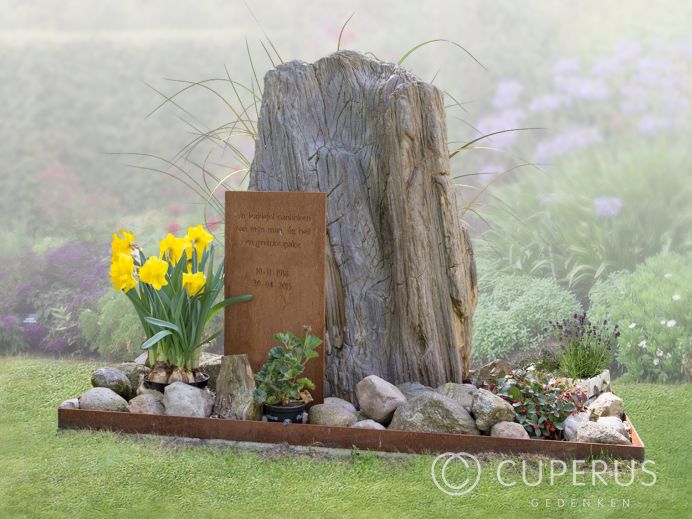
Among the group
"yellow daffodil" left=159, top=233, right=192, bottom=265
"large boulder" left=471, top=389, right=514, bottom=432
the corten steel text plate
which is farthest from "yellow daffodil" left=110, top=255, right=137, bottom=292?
"large boulder" left=471, top=389, right=514, bottom=432

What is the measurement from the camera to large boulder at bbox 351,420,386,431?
4.63 meters

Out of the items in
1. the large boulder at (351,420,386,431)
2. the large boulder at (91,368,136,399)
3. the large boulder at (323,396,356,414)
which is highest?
the large boulder at (91,368,136,399)

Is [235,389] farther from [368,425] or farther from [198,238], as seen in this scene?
[198,238]

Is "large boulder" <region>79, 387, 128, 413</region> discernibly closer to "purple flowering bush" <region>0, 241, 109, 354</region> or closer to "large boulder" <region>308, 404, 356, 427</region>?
"large boulder" <region>308, 404, 356, 427</region>

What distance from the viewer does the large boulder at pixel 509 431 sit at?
4.54 metres

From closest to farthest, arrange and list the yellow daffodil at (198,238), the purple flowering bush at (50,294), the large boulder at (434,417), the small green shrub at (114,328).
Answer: the large boulder at (434,417) < the yellow daffodil at (198,238) < the small green shrub at (114,328) < the purple flowering bush at (50,294)

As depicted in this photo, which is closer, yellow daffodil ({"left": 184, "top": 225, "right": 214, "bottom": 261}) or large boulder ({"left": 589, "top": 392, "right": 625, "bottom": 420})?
large boulder ({"left": 589, "top": 392, "right": 625, "bottom": 420})

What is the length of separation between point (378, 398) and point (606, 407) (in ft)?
4.68

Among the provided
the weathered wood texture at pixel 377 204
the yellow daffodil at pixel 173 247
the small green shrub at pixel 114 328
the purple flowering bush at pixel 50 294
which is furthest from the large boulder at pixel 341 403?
the purple flowering bush at pixel 50 294

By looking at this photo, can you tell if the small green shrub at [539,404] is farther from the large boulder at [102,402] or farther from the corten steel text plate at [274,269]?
the large boulder at [102,402]

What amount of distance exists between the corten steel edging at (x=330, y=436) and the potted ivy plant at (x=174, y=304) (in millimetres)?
439

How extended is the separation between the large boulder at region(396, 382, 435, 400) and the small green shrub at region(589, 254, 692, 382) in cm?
242

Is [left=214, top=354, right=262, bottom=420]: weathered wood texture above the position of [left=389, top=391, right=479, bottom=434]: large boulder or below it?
above

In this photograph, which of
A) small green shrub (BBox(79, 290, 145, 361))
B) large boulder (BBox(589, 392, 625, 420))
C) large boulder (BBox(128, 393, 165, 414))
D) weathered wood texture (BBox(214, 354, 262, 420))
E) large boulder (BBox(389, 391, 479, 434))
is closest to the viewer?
large boulder (BBox(389, 391, 479, 434))
